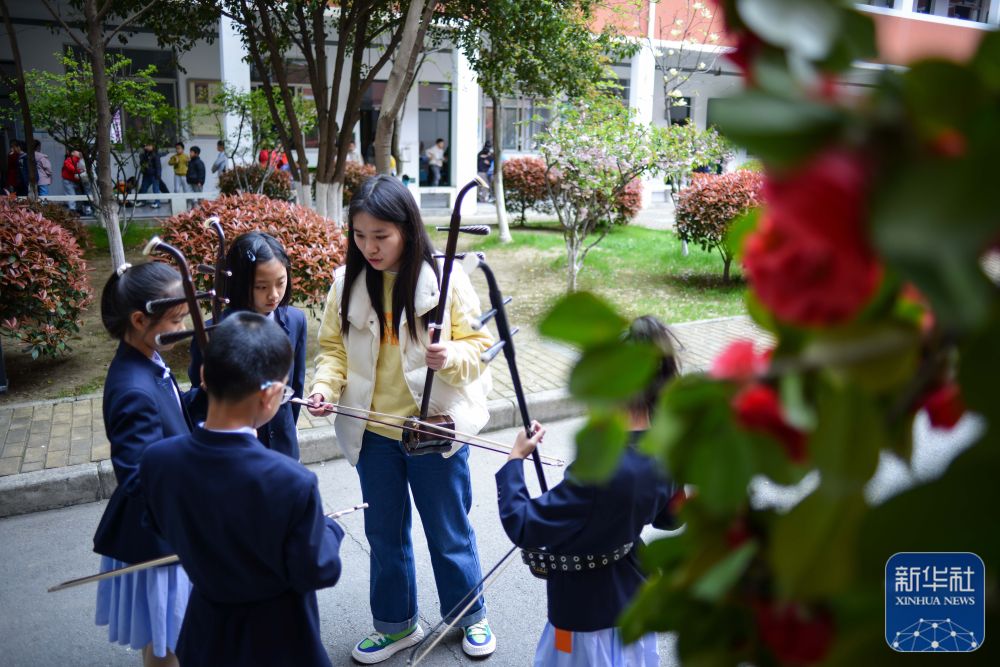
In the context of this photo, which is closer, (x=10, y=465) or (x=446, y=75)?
(x=10, y=465)

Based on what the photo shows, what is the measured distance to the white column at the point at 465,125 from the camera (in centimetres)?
1728

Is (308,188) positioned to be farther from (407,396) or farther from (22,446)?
(407,396)

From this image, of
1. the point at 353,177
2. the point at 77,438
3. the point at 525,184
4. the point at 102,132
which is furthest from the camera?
the point at 353,177

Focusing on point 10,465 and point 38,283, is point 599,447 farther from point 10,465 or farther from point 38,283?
point 38,283

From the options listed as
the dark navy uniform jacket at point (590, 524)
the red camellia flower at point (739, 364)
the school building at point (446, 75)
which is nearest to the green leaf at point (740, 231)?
the red camellia flower at point (739, 364)

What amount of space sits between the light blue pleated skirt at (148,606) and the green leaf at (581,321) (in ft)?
8.06

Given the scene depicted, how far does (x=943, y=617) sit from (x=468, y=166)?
58.0 feet

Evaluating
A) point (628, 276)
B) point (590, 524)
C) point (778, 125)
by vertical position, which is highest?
point (778, 125)

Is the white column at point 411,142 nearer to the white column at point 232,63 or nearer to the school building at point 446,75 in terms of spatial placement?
the school building at point 446,75

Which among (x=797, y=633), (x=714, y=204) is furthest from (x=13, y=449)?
(x=714, y=204)

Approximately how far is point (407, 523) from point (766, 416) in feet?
8.73

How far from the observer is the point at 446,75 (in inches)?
623

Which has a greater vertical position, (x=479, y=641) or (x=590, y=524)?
(x=590, y=524)

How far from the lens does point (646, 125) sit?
9.10 metres
